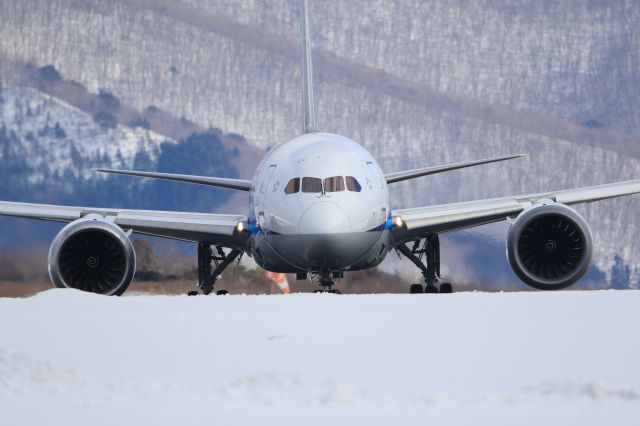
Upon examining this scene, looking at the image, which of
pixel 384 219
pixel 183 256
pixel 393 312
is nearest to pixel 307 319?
pixel 393 312

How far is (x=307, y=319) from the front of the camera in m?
12.0

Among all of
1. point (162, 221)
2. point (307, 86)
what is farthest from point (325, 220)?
point (307, 86)

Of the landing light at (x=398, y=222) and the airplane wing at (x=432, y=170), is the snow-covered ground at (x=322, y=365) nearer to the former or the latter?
the landing light at (x=398, y=222)

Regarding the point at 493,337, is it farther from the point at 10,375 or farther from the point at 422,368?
the point at 10,375

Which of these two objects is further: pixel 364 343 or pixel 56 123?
pixel 56 123

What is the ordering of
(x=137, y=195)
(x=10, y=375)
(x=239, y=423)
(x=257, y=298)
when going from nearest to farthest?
1. (x=239, y=423)
2. (x=10, y=375)
3. (x=257, y=298)
4. (x=137, y=195)

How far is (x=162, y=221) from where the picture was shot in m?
28.6

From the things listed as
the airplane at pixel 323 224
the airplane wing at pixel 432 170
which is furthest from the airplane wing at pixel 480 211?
the airplane wing at pixel 432 170

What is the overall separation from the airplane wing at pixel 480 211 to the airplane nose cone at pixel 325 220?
324 centimetres

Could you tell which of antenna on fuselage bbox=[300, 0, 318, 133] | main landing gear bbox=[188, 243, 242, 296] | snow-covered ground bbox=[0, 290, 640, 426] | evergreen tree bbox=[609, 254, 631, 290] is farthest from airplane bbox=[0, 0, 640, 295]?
evergreen tree bbox=[609, 254, 631, 290]

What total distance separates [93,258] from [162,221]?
9.71ft

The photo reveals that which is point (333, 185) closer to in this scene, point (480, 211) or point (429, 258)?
point (480, 211)

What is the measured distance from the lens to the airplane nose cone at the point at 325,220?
23938 millimetres

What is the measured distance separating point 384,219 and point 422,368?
16.4 metres
